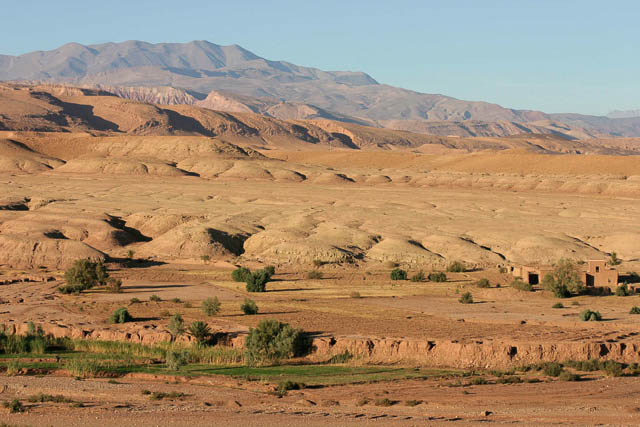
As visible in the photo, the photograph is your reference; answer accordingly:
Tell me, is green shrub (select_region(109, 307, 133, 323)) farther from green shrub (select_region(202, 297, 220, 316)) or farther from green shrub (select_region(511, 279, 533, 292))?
green shrub (select_region(511, 279, 533, 292))

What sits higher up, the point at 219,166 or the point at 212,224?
the point at 219,166

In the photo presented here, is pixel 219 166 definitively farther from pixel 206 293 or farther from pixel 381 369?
pixel 381 369

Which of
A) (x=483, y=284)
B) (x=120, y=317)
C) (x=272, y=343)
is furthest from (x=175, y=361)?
(x=483, y=284)

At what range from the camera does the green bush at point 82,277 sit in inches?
1465

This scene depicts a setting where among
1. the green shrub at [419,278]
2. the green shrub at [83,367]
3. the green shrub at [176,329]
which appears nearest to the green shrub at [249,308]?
the green shrub at [176,329]

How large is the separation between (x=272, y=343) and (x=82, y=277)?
16.0 meters

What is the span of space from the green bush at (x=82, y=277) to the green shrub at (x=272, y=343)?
49.1 ft

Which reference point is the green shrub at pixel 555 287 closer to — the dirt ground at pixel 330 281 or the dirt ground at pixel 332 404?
the dirt ground at pixel 330 281

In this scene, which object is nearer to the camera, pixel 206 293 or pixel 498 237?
pixel 206 293

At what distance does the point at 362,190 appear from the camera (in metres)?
84.7

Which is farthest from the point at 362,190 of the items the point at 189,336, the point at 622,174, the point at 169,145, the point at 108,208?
the point at 189,336

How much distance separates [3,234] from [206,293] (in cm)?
1856

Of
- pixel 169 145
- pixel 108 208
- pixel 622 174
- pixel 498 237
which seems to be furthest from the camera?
pixel 169 145

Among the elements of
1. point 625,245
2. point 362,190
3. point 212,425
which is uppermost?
point 362,190
